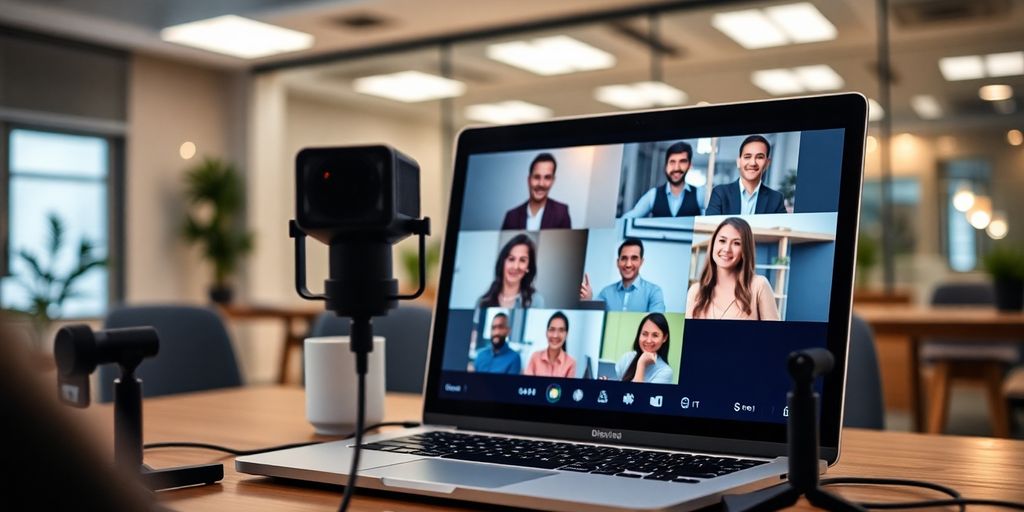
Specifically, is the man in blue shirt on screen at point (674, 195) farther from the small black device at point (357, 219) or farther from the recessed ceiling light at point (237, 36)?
the recessed ceiling light at point (237, 36)

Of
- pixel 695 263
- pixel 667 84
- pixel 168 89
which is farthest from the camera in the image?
pixel 168 89

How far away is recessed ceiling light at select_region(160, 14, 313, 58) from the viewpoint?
6.66 m

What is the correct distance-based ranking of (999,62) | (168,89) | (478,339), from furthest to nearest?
(168,89), (999,62), (478,339)

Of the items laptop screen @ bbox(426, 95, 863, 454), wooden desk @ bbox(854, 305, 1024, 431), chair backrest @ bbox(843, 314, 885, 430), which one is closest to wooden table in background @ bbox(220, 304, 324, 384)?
wooden desk @ bbox(854, 305, 1024, 431)

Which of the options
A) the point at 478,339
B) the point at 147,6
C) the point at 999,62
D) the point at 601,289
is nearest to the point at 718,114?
the point at 601,289

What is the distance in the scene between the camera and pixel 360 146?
726mm

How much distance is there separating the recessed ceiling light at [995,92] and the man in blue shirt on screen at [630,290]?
533cm

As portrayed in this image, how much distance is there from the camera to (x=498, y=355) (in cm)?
101

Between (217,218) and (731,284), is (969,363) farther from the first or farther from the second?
(217,218)

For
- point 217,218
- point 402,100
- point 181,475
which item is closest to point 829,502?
point 181,475

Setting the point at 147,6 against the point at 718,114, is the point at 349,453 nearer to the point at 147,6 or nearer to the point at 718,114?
the point at 718,114

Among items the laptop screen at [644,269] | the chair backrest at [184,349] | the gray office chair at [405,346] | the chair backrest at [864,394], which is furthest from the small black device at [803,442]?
the chair backrest at [184,349]

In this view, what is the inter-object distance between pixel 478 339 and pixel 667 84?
5.74m

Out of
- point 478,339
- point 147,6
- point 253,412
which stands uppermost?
point 147,6
